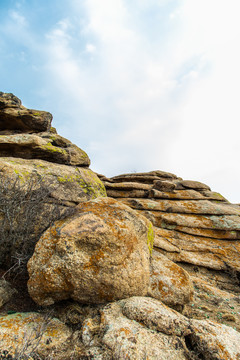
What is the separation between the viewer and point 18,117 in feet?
51.5

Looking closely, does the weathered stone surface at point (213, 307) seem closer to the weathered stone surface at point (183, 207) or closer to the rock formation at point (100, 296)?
the rock formation at point (100, 296)

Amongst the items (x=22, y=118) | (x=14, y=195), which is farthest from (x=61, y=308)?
(x=22, y=118)

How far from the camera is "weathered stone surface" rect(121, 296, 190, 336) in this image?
4445mm

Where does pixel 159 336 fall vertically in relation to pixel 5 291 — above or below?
above

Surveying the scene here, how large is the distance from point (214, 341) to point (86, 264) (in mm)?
3844

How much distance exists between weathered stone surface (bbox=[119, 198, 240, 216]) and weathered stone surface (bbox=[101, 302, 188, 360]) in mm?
12389

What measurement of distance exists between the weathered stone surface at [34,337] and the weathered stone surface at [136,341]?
0.90 meters

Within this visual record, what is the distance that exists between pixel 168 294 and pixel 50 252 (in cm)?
475

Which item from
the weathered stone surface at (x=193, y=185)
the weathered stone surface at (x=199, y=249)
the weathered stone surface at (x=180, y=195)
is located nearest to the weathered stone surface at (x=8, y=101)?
the weathered stone surface at (x=180, y=195)

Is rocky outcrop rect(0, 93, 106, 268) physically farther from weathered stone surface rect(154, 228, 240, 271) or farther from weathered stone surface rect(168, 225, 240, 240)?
weathered stone surface rect(168, 225, 240, 240)

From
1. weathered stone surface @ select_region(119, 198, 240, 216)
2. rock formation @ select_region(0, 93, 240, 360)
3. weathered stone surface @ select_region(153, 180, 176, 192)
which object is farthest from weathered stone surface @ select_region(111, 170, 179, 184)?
rock formation @ select_region(0, 93, 240, 360)

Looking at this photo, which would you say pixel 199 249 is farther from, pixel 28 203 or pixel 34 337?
pixel 28 203

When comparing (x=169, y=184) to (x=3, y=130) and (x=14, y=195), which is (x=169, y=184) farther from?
(x=3, y=130)

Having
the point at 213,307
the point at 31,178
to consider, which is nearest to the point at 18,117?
the point at 31,178
